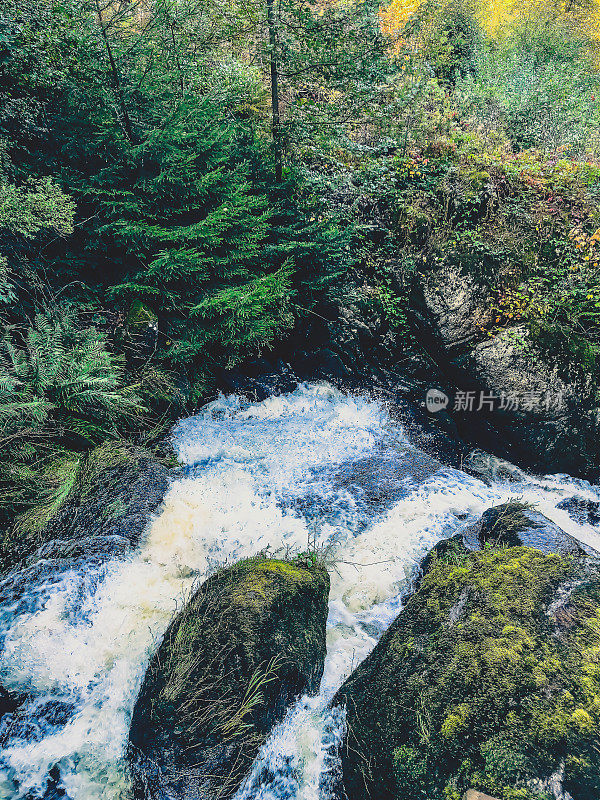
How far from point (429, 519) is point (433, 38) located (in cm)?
1406

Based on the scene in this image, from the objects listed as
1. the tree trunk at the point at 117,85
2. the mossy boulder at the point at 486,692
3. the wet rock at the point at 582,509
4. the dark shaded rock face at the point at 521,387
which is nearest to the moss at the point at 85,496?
the mossy boulder at the point at 486,692

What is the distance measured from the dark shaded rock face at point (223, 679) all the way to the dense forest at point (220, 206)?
2140 millimetres

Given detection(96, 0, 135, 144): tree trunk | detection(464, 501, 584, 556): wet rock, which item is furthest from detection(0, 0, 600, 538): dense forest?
detection(464, 501, 584, 556): wet rock

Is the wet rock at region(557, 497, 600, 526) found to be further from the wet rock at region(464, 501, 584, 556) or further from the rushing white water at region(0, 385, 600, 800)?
the wet rock at region(464, 501, 584, 556)

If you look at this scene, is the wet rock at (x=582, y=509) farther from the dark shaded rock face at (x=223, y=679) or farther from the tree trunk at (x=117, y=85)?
the tree trunk at (x=117, y=85)

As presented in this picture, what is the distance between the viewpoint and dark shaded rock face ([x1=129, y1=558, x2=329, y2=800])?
3045mm

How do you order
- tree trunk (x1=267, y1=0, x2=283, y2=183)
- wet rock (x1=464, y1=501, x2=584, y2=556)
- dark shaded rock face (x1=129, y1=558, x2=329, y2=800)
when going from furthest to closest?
1. tree trunk (x1=267, y1=0, x2=283, y2=183)
2. wet rock (x1=464, y1=501, x2=584, y2=556)
3. dark shaded rock face (x1=129, y1=558, x2=329, y2=800)

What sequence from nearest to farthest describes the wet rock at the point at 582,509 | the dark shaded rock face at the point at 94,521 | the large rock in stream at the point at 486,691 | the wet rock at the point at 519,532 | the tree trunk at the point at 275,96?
the large rock in stream at the point at 486,691 → the dark shaded rock face at the point at 94,521 → the wet rock at the point at 519,532 → the wet rock at the point at 582,509 → the tree trunk at the point at 275,96

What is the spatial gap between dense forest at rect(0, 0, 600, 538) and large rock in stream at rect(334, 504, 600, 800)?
373 centimetres

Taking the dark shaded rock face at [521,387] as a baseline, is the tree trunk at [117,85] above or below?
above

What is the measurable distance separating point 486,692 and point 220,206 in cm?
647

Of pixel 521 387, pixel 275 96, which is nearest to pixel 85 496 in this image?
pixel 521 387

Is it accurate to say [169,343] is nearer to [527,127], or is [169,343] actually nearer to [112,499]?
[112,499]

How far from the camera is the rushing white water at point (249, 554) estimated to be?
131 inches
